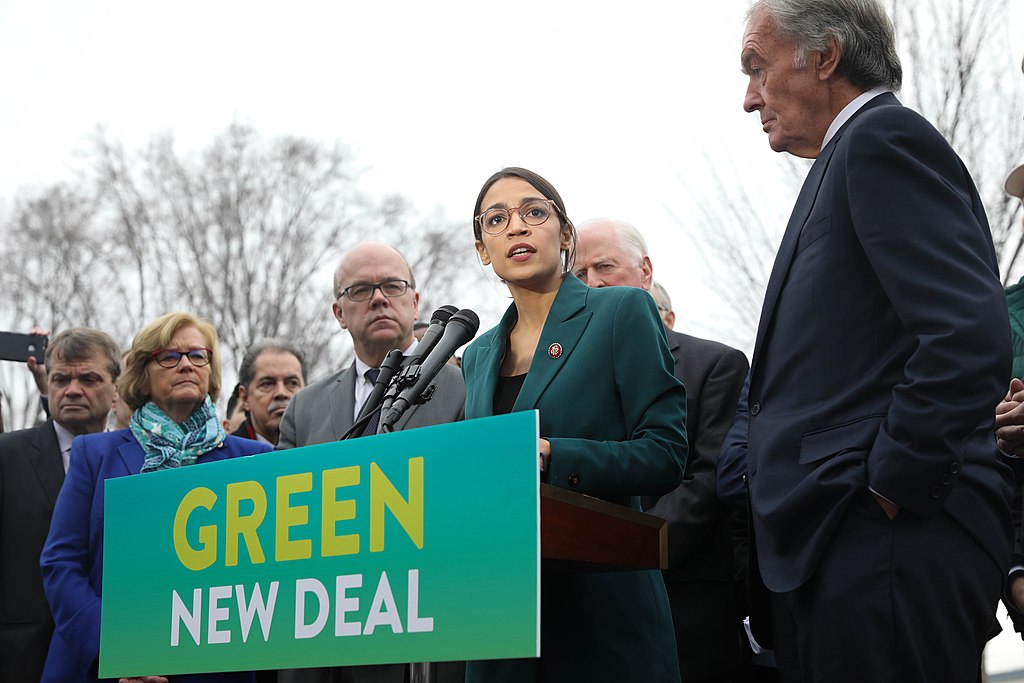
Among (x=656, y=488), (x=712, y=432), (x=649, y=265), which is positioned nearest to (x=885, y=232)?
(x=656, y=488)

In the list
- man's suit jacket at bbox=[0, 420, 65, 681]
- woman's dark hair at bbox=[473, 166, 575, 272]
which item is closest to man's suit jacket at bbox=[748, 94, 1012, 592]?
woman's dark hair at bbox=[473, 166, 575, 272]

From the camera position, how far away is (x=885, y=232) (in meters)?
2.63

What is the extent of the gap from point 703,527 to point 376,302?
2.21 metres

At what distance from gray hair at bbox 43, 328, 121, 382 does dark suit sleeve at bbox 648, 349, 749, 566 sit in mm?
3041

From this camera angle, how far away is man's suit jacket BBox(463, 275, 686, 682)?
9.21ft

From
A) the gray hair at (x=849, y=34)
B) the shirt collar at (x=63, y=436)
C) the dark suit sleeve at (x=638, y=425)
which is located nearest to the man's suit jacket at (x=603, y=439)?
the dark suit sleeve at (x=638, y=425)

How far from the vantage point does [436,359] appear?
9.61 feet

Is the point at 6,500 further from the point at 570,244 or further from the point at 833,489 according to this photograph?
the point at 833,489

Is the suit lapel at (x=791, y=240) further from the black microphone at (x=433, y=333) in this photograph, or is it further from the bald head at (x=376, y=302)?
the bald head at (x=376, y=302)

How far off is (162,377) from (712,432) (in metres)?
2.38

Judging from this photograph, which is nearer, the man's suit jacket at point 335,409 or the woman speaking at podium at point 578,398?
the woman speaking at podium at point 578,398

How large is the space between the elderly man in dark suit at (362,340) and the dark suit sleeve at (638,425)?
6.13 ft

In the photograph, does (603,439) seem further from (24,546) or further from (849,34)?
(24,546)

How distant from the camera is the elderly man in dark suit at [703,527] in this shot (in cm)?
410
